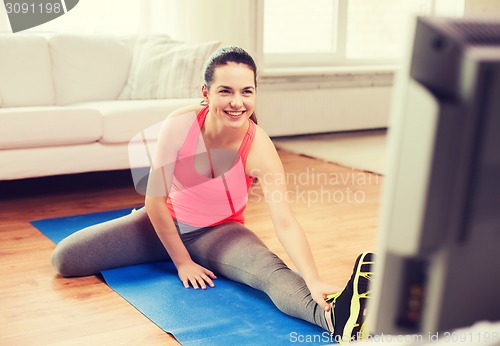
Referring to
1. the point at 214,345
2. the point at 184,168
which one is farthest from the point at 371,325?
the point at 184,168

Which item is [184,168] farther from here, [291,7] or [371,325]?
[291,7]

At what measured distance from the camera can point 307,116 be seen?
16.9ft

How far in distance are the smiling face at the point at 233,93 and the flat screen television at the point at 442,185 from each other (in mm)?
1410

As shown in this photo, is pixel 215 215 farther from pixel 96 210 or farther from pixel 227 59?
pixel 96 210

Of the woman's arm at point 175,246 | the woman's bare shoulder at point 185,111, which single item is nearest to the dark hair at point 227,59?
the woman's bare shoulder at point 185,111

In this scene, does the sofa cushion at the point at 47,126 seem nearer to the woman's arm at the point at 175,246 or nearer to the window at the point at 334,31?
the woman's arm at the point at 175,246

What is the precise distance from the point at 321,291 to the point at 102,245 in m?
0.78

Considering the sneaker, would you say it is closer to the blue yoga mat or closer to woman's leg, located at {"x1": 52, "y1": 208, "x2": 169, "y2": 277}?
the blue yoga mat

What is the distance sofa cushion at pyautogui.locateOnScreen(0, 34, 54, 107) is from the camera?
343cm

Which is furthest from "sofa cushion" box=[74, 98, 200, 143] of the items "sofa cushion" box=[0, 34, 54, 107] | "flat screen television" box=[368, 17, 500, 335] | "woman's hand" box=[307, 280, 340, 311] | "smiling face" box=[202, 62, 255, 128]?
"flat screen television" box=[368, 17, 500, 335]

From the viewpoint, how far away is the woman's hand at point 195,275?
6.47 feet

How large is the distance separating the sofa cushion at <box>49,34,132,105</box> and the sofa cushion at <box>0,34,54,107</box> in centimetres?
6

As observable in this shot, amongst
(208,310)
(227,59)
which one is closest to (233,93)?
(227,59)

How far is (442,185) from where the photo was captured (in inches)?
14.7
